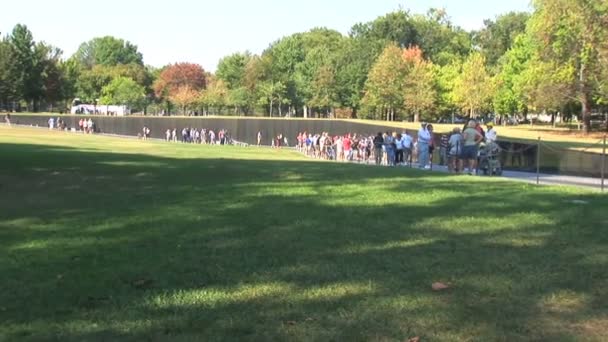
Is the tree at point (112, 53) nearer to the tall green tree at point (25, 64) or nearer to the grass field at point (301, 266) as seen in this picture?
the tall green tree at point (25, 64)

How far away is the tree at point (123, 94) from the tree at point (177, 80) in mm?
8557

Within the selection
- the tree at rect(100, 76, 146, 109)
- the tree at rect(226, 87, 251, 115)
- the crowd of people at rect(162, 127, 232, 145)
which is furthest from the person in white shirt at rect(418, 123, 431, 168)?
the tree at rect(100, 76, 146, 109)

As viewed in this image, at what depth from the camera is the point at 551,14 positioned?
183 ft

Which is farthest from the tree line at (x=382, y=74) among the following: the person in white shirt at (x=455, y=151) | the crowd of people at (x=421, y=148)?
the person in white shirt at (x=455, y=151)

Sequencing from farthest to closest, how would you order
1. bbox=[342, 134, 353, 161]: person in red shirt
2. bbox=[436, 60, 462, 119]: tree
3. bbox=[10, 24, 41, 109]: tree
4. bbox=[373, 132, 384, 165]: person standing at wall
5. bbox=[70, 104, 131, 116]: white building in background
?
1. bbox=[70, 104, 131, 116]: white building in background
2. bbox=[10, 24, 41, 109]: tree
3. bbox=[436, 60, 462, 119]: tree
4. bbox=[342, 134, 353, 161]: person in red shirt
5. bbox=[373, 132, 384, 165]: person standing at wall

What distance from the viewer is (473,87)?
81000 millimetres

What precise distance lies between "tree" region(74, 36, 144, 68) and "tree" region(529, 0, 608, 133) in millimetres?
117532

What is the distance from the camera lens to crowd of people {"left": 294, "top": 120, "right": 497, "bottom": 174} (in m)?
22.0

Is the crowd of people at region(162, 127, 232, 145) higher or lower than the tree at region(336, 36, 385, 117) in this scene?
lower

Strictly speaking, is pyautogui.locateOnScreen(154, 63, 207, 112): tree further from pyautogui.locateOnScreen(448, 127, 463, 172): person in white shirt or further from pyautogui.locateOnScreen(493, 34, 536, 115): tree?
pyautogui.locateOnScreen(448, 127, 463, 172): person in white shirt

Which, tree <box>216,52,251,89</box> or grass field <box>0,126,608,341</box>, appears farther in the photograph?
tree <box>216,52,251,89</box>

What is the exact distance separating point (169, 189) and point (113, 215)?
3249mm

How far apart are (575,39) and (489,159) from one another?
3869 centimetres

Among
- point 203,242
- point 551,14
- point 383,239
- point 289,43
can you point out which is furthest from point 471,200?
point 289,43
